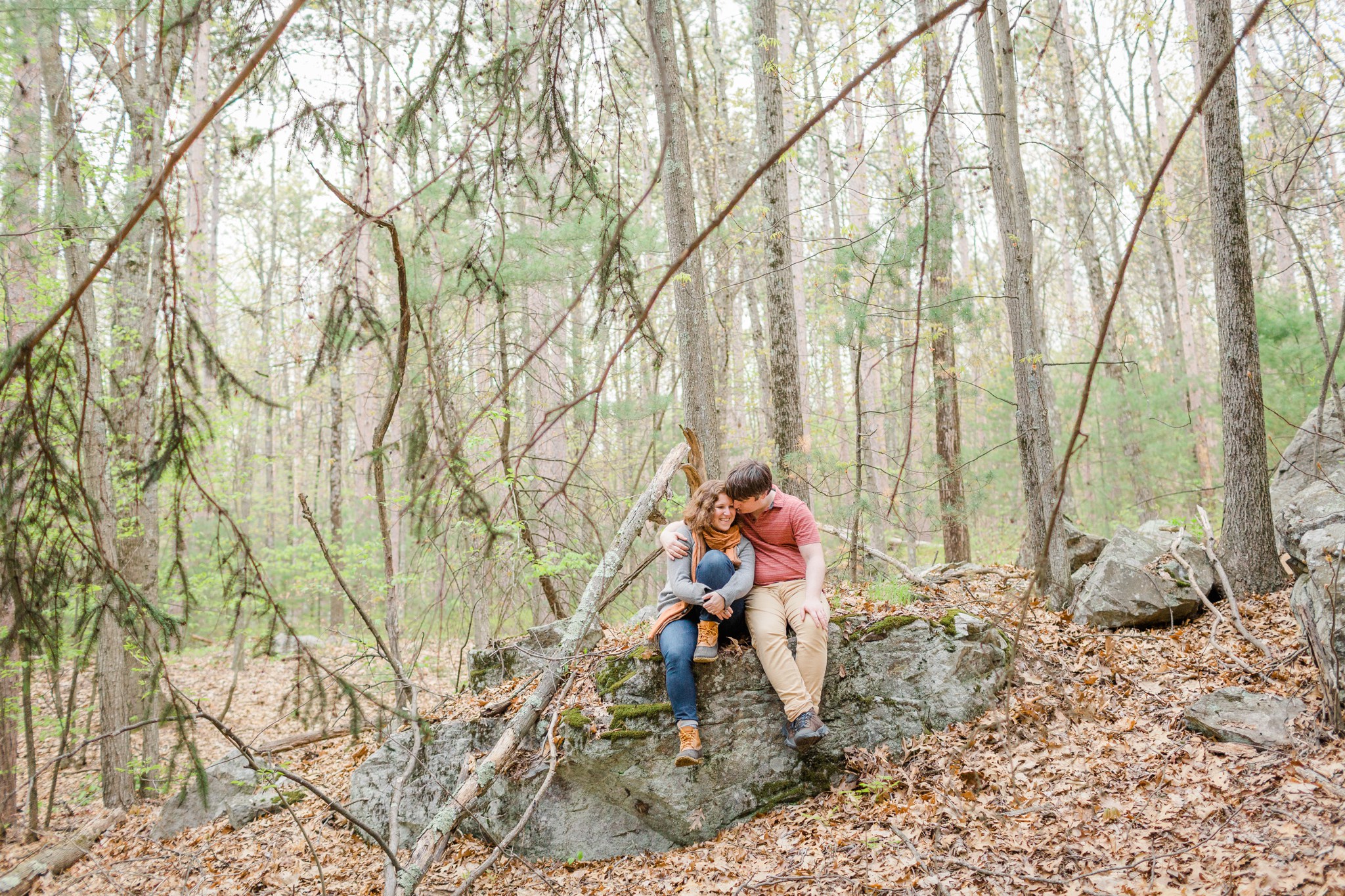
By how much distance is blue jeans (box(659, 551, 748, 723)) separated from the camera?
13.4 ft

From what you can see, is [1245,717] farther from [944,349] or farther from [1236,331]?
[944,349]

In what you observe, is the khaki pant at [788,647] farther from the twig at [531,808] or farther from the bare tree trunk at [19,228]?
the bare tree trunk at [19,228]

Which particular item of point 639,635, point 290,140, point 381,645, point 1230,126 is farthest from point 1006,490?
point 290,140

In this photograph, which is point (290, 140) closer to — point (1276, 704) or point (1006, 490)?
point (1276, 704)

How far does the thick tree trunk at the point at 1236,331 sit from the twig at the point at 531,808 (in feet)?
14.4

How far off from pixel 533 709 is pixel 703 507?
63.3 inches

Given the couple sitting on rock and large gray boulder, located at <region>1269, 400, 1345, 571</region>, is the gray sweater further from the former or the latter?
large gray boulder, located at <region>1269, 400, 1345, 571</region>

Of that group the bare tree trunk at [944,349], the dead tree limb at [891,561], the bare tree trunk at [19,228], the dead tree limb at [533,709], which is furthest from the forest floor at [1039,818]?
the bare tree trunk at [944,349]

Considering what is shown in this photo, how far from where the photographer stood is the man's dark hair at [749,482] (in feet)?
13.4

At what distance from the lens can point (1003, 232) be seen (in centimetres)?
553

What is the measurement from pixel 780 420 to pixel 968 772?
9.72ft

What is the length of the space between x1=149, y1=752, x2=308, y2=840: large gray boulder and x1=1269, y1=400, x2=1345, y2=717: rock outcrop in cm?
642

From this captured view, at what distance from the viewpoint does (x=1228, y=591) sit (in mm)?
4695

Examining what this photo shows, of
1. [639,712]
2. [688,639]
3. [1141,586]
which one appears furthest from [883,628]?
[1141,586]
